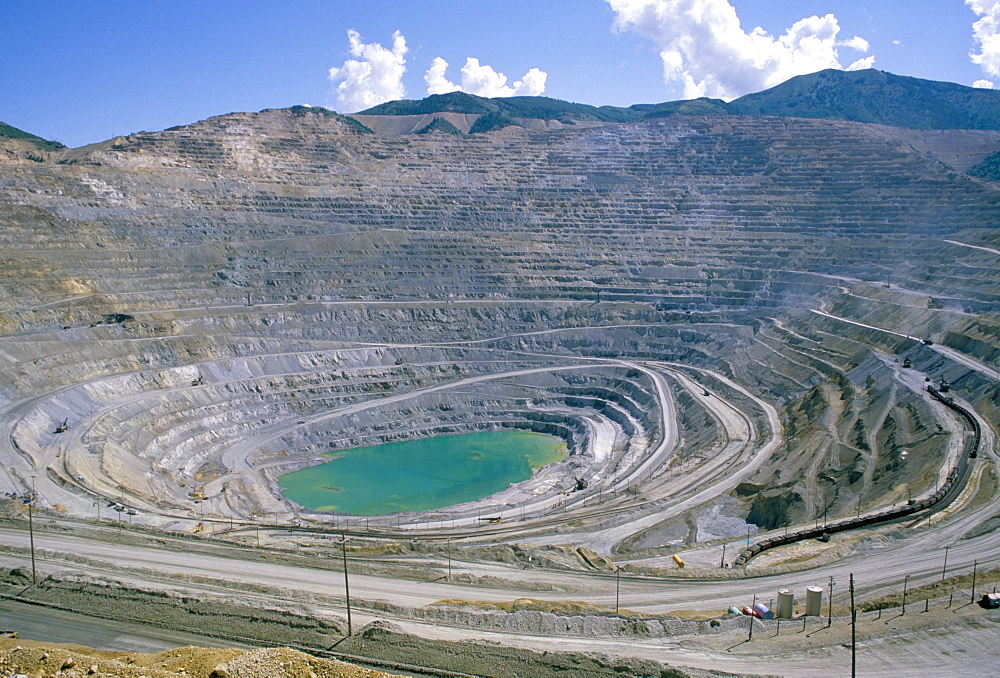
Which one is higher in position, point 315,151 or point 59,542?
point 315,151

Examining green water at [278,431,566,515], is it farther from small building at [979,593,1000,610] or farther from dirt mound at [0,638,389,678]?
small building at [979,593,1000,610]

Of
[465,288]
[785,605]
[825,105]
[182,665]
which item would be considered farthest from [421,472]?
[825,105]

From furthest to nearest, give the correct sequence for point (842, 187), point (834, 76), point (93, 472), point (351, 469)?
point (834, 76)
point (842, 187)
point (351, 469)
point (93, 472)

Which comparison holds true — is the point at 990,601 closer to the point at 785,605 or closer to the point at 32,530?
the point at 785,605

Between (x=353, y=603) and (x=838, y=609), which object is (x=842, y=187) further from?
(x=353, y=603)

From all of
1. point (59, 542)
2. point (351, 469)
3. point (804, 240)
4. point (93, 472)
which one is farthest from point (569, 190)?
point (59, 542)

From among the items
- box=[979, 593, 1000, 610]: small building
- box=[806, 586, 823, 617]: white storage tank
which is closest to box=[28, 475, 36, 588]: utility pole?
box=[806, 586, 823, 617]: white storage tank

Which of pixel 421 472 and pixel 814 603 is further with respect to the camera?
pixel 421 472
